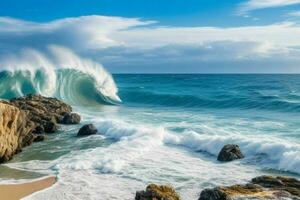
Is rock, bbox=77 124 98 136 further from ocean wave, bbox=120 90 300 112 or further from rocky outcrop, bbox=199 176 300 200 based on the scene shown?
ocean wave, bbox=120 90 300 112

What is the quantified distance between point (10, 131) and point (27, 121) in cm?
330

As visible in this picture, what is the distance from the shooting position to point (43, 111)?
23.1 metres

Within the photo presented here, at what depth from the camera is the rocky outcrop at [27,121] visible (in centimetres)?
1486

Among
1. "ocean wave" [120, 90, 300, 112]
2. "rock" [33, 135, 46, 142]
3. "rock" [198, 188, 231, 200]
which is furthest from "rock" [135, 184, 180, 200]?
"ocean wave" [120, 90, 300, 112]

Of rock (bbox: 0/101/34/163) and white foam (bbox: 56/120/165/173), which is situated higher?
rock (bbox: 0/101/34/163)

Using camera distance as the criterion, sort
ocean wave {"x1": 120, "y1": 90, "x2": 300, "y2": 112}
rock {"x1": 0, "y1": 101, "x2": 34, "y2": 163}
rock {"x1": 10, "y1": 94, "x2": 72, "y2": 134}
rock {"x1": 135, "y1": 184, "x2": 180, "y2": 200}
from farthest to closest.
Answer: ocean wave {"x1": 120, "y1": 90, "x2": 300, "y2": 112} → rock {"x1": 10, "y1": 94, "x2": 72, "y2": 134} → rock {"x1": 0, "y1": 101, "x2": 34, "y2": 163} → rock {"x1": 135, "y1": 184, "x2": 180, "y2": 200}

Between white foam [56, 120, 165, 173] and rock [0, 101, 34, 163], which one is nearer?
white foam [56, 120, 165, 173]

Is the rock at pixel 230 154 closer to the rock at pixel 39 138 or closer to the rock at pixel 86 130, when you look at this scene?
the rock at pixel 86 130

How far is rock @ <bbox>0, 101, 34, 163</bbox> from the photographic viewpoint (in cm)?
1466

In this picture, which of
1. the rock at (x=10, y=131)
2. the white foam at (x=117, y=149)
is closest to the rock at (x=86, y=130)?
the white foam at (x=117, y=149)

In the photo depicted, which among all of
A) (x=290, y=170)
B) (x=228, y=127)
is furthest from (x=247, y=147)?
(x=228, y=127)

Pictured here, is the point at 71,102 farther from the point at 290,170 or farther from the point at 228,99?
the point at 290,170

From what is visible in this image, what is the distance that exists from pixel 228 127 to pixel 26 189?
13.0m

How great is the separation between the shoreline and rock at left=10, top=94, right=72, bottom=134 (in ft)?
25.3
